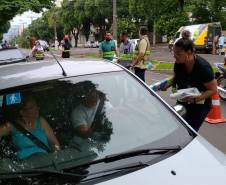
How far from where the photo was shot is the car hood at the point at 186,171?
2.83m

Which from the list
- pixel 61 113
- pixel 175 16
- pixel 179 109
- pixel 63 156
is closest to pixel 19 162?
pixel 63 156

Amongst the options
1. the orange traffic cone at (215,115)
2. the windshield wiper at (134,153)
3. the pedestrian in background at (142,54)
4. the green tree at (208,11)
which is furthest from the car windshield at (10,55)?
the green tree at (208,11)

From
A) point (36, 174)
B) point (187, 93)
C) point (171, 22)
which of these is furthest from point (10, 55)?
point (171, 22)

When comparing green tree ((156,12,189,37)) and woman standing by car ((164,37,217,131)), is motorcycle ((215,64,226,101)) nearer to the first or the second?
woman standing by car ((164,37,217,131))

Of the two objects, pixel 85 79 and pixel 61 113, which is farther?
pixel 85 79

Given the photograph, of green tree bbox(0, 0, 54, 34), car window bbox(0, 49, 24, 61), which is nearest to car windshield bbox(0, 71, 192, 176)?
car window bbox(0, 49, 24, 61)

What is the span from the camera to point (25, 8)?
25.5 m

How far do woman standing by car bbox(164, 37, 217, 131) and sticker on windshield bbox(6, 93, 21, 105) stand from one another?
223 centimetres

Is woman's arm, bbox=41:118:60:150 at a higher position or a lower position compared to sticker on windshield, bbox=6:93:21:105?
lower

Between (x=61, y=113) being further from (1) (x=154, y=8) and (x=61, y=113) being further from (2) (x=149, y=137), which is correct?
(1) (x=154, y=8)

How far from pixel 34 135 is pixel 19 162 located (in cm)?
34

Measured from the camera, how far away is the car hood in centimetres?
283

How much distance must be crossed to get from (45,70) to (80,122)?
617mm

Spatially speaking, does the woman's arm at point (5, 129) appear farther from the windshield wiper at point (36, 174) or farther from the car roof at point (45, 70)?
the windshield wiper at point (36, 174)
